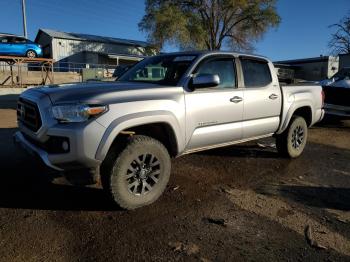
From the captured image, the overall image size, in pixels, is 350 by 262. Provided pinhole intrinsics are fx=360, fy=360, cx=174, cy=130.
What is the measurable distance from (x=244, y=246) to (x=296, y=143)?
3.72 m

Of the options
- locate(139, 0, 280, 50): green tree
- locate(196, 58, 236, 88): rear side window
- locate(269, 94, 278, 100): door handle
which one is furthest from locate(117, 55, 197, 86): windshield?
locate(139, 0, 280, 50): green tree

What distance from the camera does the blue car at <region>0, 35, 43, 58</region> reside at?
24.1 meters

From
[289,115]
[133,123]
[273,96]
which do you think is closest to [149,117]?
[133,123]

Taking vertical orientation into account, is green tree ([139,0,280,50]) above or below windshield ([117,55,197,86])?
above

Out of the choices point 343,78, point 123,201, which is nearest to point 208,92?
point 123,201

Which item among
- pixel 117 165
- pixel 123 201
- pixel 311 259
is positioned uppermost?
pixel 117 165

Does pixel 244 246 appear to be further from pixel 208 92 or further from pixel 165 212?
pixel 208 92

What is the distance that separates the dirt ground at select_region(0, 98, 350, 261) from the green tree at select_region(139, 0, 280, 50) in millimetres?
31665

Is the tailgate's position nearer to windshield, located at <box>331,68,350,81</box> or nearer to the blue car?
windshield, located at <box>331,68,350,81</box>

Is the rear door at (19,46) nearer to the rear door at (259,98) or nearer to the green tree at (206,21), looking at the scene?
the green tree at (206,21)

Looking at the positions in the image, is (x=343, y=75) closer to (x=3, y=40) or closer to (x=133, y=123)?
(x=133, y=123)

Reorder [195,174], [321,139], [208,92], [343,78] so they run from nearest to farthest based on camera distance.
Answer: [208,92] → [195,174] → [321,139] → [343,78]

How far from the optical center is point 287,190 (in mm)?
4824

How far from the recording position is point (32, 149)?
376 cm
